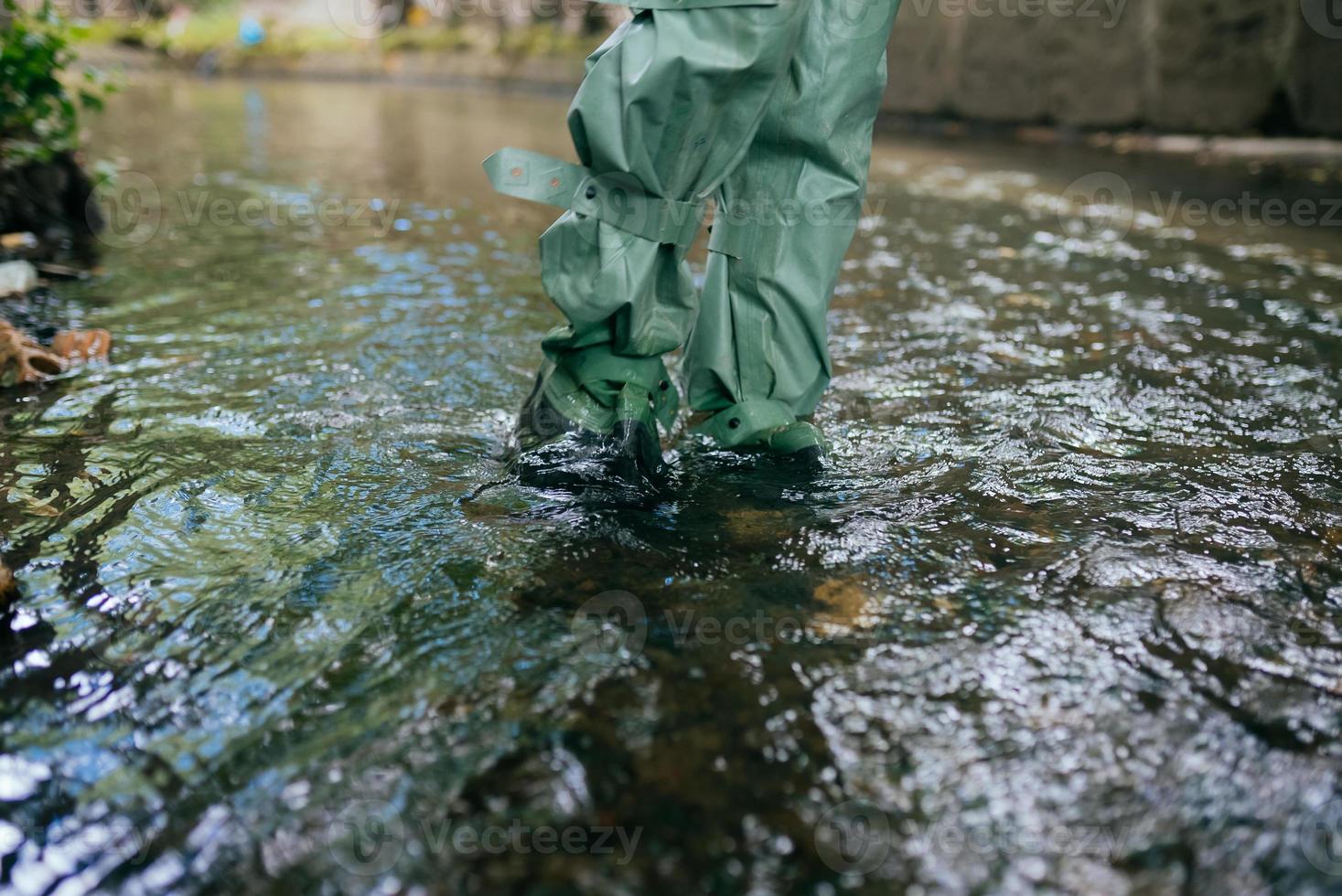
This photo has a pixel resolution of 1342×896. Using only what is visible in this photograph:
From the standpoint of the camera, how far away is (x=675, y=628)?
5.17 feet

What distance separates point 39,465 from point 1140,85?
7626 mm

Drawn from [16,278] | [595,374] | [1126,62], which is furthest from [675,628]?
[1126,62]

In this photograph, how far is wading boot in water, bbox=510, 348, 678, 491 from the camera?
2047 mm

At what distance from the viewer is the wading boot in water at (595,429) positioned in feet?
6.72

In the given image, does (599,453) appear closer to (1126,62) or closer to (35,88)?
(35,88)

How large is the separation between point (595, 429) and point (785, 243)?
58 centimetres

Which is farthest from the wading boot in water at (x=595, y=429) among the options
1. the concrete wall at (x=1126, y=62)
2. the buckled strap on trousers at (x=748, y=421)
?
the concrete wall at (x=1126, y=62)

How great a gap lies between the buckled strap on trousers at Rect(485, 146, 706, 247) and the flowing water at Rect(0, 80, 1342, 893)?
53 cm

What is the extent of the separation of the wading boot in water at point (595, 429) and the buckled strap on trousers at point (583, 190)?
28 centimetres

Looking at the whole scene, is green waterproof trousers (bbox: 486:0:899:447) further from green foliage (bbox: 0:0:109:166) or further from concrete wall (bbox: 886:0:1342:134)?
concrete wall (bbox: 886:0:1342:134)

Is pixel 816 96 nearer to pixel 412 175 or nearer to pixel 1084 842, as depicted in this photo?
pixel 1084 842

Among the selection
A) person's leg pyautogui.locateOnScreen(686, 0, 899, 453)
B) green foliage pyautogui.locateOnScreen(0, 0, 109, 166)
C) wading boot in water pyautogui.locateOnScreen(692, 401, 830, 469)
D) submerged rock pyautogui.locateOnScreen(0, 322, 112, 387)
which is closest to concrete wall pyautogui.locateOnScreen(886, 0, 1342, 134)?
person's leg pyautogui.locateOnScreen(686, 0, 899, 453)

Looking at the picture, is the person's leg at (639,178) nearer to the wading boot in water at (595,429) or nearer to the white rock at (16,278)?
the wading boot in water at (595,429)

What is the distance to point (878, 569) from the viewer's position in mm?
1758
